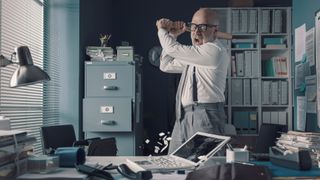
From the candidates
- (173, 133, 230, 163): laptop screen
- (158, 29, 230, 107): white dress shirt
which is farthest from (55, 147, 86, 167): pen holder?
(158, 29, 230, 107): white dress shirt

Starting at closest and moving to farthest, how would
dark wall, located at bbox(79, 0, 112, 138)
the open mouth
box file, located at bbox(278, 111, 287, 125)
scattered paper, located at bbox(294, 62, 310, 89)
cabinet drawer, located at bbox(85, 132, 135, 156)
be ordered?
the open mouth
scattered paper, located at bbox(294, 62, 310, 89)
cabinet drawer, located at bbox(85, 132, 135, 156)
dark wall, located at bbox(79, 0, 112, 138)
box file, located at bbox(278, 111, 287, 125)

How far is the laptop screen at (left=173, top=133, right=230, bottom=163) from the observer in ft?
6.40

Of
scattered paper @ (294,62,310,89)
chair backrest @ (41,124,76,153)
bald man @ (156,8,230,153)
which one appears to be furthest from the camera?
chair backrest @ (41,124,76,153)

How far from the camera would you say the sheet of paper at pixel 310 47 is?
2.82 meters

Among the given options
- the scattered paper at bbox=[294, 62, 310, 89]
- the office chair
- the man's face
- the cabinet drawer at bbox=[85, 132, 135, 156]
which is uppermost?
the man's face

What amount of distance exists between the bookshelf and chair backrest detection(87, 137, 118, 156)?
2109 millimetres

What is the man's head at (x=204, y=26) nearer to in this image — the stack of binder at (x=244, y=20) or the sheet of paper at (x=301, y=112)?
the sheet of paper at (x=301, y=112)

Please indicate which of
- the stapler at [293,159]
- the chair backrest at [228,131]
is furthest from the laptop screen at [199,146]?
the chair backrest at [228,131]

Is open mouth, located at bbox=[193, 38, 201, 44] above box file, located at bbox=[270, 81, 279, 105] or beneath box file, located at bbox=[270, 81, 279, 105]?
above

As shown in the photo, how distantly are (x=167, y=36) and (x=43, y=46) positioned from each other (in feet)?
5.82

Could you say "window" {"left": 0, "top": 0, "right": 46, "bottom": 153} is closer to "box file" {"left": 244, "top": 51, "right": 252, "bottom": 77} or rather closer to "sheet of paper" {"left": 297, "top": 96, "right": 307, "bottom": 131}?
"sheet of paper" {"left": 297, "top": 96, "right": 307, "bottom": 131}

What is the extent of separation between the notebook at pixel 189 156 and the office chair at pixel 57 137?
3.82 feet

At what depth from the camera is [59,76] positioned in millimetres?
4121

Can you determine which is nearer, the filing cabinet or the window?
the window
